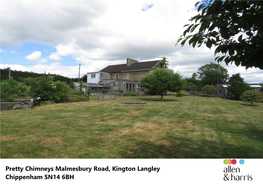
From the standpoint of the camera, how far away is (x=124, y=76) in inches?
1617

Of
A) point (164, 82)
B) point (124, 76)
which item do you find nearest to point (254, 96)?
point (164, 82)

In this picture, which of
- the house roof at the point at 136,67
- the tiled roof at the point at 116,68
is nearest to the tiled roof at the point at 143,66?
the house roof at the point at 136,67

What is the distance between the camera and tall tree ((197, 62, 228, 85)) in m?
65.1

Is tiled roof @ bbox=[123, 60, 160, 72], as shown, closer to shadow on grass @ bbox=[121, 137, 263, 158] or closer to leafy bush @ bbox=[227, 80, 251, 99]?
leafy bush @ bbox=[227, 80, 251, 99]

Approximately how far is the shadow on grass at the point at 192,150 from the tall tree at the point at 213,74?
68.8 meters

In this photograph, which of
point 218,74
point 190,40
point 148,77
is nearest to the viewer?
point 190,40

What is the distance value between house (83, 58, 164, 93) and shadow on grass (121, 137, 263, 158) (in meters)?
29.4

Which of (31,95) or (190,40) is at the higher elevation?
(190,40)

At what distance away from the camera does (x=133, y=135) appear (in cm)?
526

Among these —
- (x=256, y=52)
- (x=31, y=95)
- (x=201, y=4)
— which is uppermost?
(x=201, y=4)
